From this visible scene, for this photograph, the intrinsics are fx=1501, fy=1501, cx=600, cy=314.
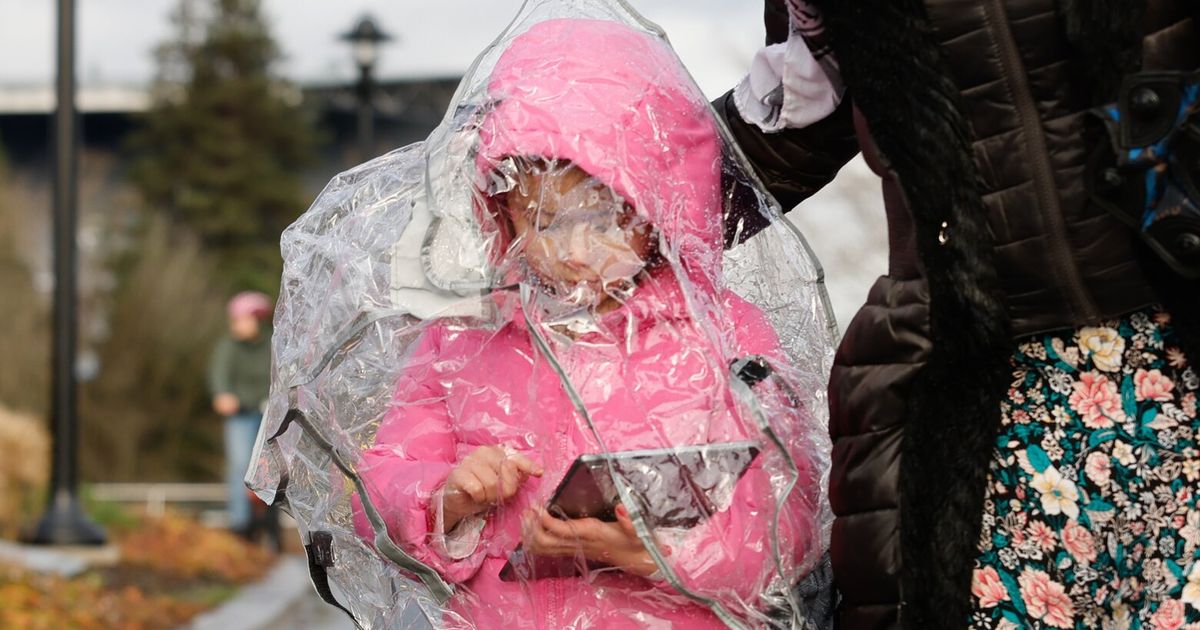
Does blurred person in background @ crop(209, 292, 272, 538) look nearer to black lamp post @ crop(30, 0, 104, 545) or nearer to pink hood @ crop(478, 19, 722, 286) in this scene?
black lamp post @ crop(30, 0, 104, 545)

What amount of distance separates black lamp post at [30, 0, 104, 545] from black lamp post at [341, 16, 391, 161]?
5281 mm

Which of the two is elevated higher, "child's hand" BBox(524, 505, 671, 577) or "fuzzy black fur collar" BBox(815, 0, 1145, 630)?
"fuzzy black fur collar" BBox(815, 0, 1145, 630)

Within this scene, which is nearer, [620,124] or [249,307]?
[620,124]

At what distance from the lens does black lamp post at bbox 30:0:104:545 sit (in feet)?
28.7

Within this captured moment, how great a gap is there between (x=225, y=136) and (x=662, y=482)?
34.9 metres

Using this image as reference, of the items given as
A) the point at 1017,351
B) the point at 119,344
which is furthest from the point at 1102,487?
the point at 119,344

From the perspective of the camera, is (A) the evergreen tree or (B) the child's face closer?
(B) the child's face

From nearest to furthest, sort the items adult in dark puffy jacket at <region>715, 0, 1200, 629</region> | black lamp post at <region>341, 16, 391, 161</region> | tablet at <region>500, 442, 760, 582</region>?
adult in dark puffy jacket at <region>715, 0, 1200, 629</region>, tablet at <region>500, 442, 760, 582</region>, black lamp post at <region>341, 16, 391, 161</region>

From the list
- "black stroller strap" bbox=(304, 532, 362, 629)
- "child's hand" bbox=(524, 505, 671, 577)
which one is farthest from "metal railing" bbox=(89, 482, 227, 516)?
"child's hand" bbox=(524, 505, 671, 577)

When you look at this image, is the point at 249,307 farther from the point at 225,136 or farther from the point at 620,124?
the point at 225,136

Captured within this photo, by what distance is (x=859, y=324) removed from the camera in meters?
1.94

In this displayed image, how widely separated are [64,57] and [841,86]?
24.6 feet

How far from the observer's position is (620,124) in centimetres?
219

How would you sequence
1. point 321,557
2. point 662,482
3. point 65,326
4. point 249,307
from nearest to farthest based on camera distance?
point 662,482
point 321,557
point 65,326
point 249,307
